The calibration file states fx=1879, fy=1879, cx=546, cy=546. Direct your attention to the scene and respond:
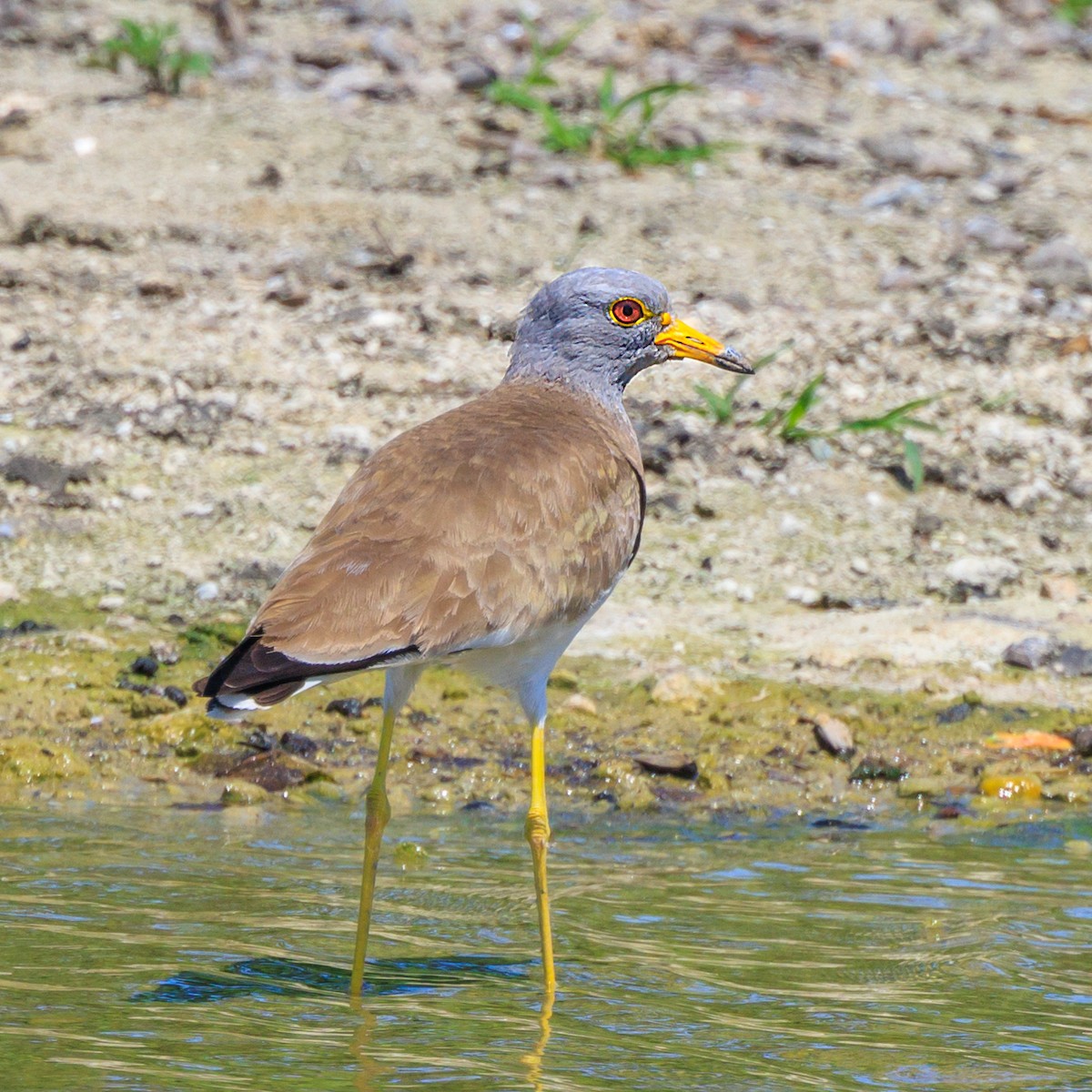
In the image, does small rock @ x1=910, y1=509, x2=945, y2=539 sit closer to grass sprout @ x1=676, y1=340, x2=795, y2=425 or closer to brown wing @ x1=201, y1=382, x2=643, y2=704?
grass sprout @ x1=676, y1=340, x2=795, y2=425

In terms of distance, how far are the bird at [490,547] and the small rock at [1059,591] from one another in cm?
243

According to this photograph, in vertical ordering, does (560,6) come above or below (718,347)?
above

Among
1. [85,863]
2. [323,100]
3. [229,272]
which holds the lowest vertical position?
[85,863]

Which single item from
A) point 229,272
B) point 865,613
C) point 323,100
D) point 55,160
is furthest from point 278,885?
point 323,100

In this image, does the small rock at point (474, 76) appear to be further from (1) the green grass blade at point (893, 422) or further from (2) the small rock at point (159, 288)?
(1) the green grass blade at point (893, 422)

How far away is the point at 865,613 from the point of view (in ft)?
24.1

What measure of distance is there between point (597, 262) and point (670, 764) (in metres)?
3.49

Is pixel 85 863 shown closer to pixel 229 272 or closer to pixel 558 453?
pixel 558 453

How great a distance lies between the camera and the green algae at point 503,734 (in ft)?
20.4

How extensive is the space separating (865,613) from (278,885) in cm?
291

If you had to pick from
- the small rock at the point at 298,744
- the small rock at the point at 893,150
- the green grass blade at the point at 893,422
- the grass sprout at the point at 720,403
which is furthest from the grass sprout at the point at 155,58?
the small rock at the point at 298,744

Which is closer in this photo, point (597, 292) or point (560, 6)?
point (597, 292)

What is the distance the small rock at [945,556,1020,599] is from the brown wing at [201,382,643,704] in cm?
242

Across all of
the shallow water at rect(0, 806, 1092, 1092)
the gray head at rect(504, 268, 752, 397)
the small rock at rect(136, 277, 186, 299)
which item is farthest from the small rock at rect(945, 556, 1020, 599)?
the small rock at rect(136, 277, 186, 299)
